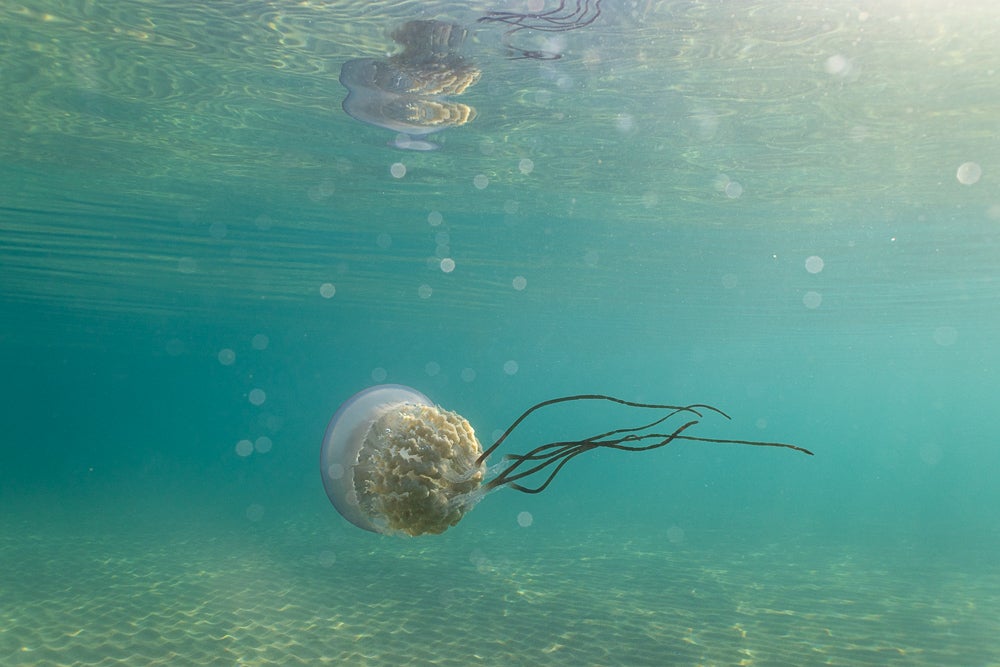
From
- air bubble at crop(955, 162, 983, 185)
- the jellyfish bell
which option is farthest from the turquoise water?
the jellyfish bell

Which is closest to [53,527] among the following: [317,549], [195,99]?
[317,549]

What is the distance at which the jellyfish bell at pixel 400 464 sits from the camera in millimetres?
3936

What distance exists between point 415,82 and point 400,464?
6920mm

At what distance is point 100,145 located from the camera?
1223cm

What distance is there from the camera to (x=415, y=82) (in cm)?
925

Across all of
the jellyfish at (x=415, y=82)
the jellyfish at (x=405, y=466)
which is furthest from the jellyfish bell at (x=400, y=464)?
the jellyfish at (x=415, y=82)

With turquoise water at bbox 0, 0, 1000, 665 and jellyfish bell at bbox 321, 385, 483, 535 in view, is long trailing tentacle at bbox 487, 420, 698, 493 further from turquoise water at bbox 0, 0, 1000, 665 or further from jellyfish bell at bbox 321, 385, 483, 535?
turquoise water at bbox 0, 0, 1000, 665

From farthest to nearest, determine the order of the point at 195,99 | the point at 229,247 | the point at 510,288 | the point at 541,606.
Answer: the point at 510,288 → the point at 229,247 → the point at 195,99 → the point at 541,606

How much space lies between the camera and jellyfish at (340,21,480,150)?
26.6ft

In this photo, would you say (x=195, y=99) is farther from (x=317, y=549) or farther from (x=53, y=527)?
(x=53, y=527)

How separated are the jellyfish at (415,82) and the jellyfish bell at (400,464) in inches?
212

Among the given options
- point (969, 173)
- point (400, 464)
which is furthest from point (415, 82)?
point (969, 173)

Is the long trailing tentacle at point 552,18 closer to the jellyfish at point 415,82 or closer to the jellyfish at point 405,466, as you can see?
the jellyfish at point 415,82

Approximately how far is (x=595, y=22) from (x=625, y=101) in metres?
2.56
